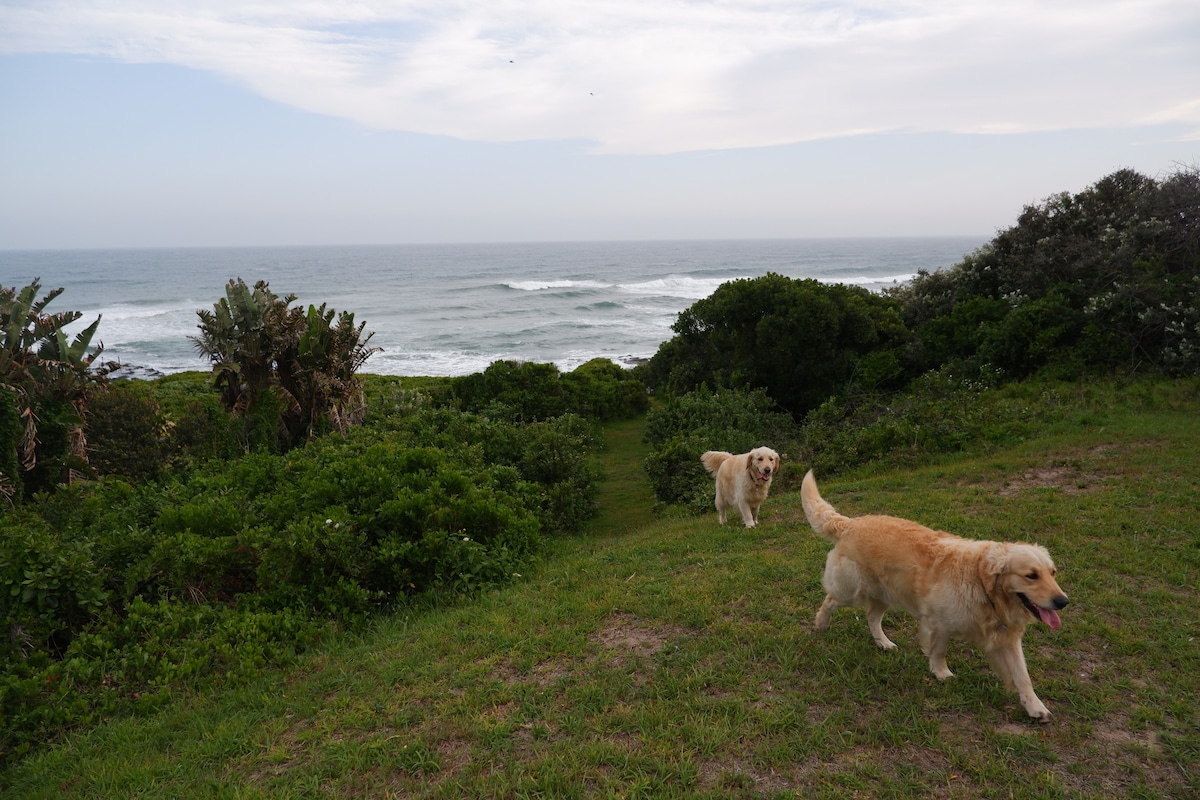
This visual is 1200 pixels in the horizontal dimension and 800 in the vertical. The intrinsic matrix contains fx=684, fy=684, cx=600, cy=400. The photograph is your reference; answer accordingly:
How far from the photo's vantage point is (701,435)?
14164mm

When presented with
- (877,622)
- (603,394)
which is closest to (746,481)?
(877,622)

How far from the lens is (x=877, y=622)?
5219mm

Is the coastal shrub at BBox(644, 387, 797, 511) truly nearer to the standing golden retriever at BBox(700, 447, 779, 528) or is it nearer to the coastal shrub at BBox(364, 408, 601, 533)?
the coastal shrub at BBox(364, 408, 601, 533)

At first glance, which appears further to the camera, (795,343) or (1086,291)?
(795,343)

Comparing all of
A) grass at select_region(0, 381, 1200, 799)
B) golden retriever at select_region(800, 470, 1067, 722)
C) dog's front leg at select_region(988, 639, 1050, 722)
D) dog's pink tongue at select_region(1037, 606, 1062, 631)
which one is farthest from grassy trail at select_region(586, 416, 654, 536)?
dog's pink tongue at select_region(1037, 606, 1062, 631)

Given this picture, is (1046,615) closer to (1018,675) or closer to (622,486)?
(1018,675)

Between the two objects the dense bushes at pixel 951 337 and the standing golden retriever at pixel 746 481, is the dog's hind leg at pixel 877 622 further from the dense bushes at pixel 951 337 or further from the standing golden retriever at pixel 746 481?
the dense bushes at pixel 951 337

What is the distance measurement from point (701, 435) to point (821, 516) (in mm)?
8790

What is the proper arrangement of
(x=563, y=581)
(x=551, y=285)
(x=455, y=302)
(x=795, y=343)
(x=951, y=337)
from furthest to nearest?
1. (x=551, y=285)
2. (x=455, y=302)
3. (x=951, y=337)
4. (x=795, y=343)
5. (x=563, y=581)

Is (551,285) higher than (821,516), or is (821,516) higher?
(551,285)

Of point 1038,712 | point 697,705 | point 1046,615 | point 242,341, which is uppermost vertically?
point 242,341

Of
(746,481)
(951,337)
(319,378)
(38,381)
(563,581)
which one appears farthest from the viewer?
(951,337)

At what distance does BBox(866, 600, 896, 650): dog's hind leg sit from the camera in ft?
16.9

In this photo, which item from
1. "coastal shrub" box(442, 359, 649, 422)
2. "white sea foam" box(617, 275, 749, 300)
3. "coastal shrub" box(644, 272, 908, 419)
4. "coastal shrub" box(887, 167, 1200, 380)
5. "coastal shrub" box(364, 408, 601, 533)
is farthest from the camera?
"white sea foam" box(617, 275, 749, 300)
